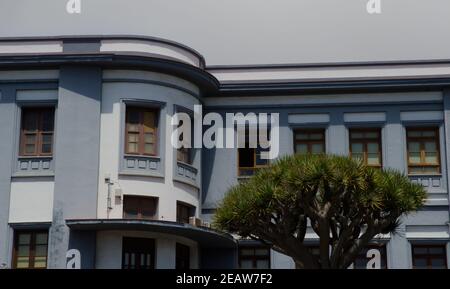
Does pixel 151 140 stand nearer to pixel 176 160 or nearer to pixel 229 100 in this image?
pixel 176 160

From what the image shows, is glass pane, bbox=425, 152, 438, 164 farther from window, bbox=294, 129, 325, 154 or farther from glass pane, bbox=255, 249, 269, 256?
glass pane, bbox=255, 249, 269, 256

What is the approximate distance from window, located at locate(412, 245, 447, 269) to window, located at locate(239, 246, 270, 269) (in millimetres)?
4963

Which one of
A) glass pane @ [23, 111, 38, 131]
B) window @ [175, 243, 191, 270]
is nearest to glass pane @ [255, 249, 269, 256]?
window @ [175, 243, 191, 270]

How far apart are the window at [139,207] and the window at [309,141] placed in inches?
231

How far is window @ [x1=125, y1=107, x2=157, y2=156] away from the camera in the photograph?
26609 millimetres

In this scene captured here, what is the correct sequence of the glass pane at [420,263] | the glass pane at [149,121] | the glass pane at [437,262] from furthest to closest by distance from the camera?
the glass pane at [420,263], the glass pane at [437,262], the glass pane at [149,121]

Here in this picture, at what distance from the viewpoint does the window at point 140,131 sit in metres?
26.6

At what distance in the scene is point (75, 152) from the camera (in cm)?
2600

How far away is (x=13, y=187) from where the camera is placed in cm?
2619

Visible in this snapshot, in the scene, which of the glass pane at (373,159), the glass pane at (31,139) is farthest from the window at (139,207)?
the glass pane at (373,159)

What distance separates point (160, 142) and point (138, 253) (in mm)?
3637

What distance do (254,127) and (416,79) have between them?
229 inches

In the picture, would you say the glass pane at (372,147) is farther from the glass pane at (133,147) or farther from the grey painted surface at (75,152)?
the grey painted surface at (75,152)
